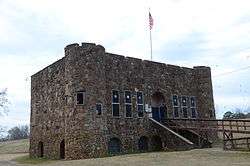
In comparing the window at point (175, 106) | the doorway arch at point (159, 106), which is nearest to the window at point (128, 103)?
the doorway arch at point (159, 106)

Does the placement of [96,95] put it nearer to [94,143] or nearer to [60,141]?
[94,143]

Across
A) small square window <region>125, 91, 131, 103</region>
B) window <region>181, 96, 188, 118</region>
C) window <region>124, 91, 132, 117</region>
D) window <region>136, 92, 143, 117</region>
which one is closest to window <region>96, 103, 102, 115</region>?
window <region>124, 91, 132, 117</region>

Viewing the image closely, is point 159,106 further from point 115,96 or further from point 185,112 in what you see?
point 115,96

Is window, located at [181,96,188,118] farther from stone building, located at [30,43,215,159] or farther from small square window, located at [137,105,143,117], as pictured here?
small square window, located at [137,105,143,117]

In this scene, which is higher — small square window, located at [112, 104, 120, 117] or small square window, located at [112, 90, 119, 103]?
small square window, located at [112, 90, 119, 103]

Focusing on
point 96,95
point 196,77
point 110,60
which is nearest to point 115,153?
point 96,95

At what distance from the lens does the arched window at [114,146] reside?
27.5 meters

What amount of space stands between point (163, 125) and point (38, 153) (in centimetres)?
1186

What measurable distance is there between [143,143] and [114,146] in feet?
10.2

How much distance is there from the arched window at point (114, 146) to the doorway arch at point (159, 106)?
5.39 meters

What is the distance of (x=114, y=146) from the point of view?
27.8m

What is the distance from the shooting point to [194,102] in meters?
35.1

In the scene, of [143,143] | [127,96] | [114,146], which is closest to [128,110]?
[127,96]

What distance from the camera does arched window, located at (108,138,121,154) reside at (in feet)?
90.1
